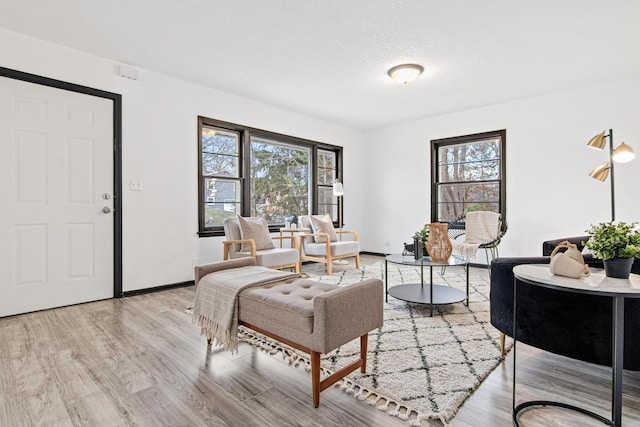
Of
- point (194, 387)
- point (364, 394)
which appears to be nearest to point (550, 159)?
point (364, 394)

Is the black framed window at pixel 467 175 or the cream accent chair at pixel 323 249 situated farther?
the black framed window at pixel 467 175

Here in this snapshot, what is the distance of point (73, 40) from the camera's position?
2.98 m

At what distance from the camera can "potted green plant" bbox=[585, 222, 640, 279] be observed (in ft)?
4.29

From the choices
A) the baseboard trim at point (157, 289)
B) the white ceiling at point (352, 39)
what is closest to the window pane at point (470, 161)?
the white ceiling at point (352, 39)

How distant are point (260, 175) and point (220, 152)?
28.8 inches

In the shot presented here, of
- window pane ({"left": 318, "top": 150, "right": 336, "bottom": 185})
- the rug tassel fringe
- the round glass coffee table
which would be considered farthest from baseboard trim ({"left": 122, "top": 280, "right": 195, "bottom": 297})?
window pane ({"left": 318, "top": 150, "right": 336, "bottom": 185})

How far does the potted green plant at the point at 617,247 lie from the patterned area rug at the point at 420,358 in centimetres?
85

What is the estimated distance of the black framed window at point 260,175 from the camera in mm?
4285

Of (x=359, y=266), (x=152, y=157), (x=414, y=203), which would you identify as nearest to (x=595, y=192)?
(x=414, y=203)

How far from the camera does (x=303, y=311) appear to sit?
1.54 m

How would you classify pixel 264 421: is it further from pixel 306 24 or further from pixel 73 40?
pixel 73 40

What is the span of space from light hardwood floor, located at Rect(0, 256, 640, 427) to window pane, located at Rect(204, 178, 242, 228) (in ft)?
6.85

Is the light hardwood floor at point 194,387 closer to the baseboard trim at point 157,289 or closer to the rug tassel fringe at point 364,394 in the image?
the rug tassel fringe at point 364,394

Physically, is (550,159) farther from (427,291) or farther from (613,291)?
(613,291)
